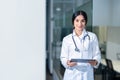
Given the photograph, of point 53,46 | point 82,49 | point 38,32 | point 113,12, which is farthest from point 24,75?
point 113,12

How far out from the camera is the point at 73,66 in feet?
4.54

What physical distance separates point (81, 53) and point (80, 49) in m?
0.02

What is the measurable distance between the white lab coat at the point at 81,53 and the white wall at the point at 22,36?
0.66 ft

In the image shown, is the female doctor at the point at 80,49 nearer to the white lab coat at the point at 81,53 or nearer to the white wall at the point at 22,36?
the white lab coat at the point at 81,53

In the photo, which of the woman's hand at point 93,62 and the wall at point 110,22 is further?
the wall at point 110,22

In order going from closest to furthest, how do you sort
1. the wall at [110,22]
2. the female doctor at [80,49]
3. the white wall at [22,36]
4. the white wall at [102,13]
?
the white wall at [22,36], the female doctor at [80,49], the white wall at [102,13], the wall at [110,22]

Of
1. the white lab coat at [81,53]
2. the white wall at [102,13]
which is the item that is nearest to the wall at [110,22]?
the white wall at [102,13]

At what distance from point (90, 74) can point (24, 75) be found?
1.44ft

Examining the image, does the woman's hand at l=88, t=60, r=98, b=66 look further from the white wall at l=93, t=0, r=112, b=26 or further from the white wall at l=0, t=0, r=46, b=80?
the white wall at l=93, t=0, r=112, b=26

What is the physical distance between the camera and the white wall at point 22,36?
3.87 feet

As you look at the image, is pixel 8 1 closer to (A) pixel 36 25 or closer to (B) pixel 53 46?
(A) pixel 36 25

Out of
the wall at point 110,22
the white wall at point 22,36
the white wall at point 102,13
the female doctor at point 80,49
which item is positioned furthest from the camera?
the wall at point 110,22

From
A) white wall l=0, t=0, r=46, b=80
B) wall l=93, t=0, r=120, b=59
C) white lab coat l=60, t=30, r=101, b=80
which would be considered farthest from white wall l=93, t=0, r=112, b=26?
white wall l=0, t=0, r=46, b=80

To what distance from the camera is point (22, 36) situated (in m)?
1.19
